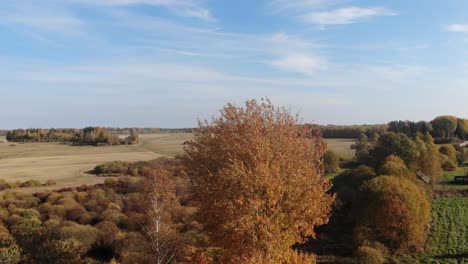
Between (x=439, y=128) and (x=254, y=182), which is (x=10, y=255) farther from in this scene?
(x=439, y=128)

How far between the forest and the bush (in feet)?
0.30

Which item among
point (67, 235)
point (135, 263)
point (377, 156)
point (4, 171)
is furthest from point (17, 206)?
point (377, 156)

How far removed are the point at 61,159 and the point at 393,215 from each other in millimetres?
93957

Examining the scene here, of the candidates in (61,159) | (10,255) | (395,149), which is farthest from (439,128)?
(10,255)

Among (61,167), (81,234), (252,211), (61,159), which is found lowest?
(81,234)

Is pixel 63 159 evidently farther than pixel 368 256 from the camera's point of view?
Yes

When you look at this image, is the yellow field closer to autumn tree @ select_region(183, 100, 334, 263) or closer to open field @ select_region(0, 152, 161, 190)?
open field @ select_region(0, 152, 161, 190)

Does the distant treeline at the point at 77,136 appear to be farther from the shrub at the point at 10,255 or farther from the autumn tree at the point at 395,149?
the shrub at the point at 10,255

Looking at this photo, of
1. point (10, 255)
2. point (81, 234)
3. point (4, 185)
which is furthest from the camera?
point (4, 185)

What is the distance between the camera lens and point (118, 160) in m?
104

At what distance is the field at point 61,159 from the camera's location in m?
82.5

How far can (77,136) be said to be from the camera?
15325cm

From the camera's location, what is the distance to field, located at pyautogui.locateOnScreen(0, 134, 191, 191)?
82.5 m

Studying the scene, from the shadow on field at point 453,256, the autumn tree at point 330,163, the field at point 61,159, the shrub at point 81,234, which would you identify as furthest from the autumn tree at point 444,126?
the shrub at point 81,234
